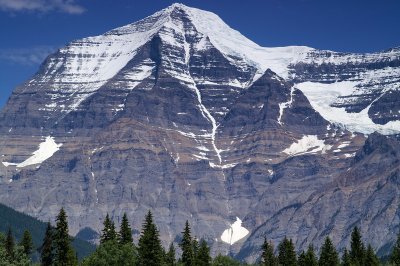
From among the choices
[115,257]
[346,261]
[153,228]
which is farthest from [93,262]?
[346,261]

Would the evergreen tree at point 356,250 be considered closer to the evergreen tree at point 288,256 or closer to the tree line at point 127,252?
the tree line at point 127,252

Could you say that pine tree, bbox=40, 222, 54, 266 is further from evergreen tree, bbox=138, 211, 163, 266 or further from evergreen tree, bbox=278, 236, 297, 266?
evergreen tree, bbox=278, 236, 297, 266

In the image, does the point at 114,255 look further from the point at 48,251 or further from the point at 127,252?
the point at 48,251

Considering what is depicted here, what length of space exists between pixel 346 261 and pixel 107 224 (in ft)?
126

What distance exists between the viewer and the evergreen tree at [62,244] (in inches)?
4409

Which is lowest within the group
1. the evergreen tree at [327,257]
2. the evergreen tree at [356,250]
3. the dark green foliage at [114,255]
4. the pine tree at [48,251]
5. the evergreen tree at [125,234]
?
the pine tree at [48,251]

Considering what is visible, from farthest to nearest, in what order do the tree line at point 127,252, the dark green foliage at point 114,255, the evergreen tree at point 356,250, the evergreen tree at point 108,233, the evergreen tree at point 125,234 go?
1. the evergreen tree at point 356,250
2. the evergreen tree at point 125,234
3. the evergreen tree at point 108,233
4. the dark green foliage at point 114,255
5. the tree line at point 127,252

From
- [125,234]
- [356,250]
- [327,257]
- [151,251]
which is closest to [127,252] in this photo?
[151,251]

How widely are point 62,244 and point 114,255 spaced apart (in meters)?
18.6

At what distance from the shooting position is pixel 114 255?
428 feet

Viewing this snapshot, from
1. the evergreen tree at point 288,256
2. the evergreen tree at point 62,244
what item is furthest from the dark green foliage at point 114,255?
the evergreen tree at point 288,256

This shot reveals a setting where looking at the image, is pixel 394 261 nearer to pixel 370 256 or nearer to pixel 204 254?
pixel 370 256

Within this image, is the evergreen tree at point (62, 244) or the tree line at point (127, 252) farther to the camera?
the tree line at point (127, 252)

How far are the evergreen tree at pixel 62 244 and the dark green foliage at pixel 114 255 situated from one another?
16.9 m
